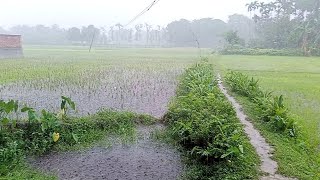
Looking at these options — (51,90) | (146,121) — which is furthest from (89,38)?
(146,121)

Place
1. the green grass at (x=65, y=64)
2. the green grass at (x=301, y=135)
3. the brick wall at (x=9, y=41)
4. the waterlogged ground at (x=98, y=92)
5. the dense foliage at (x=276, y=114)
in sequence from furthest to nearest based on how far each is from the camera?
the brick wall at (x=9, y=41)
the green grass at (x=65, y=64)
the waterlogged ground at (x=98, y=92)
the dense foliage at (x=276, y=114)
the green grass at (x=301, y=135)

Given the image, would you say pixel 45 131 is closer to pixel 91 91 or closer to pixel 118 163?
pixel 118 163

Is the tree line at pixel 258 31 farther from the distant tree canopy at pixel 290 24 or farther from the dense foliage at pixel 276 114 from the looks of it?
the dense foliage at pixel 276 114

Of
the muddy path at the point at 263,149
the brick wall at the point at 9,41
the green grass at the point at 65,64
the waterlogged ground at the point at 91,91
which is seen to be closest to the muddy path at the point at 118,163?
the muddy path at the point at 263,149

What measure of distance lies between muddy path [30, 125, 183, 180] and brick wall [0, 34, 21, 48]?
87.7 ft

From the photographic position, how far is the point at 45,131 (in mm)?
6914

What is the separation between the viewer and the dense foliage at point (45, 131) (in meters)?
6.25

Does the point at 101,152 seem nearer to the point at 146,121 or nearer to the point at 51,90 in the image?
the point at 146,121

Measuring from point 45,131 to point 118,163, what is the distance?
185 cm

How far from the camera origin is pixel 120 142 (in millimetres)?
7164

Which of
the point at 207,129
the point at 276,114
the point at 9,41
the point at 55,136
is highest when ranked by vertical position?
the point at 9,41

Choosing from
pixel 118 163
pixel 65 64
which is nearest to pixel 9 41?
pixel 65 64

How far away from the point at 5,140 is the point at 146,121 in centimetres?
333

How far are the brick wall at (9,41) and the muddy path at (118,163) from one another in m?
26.7
